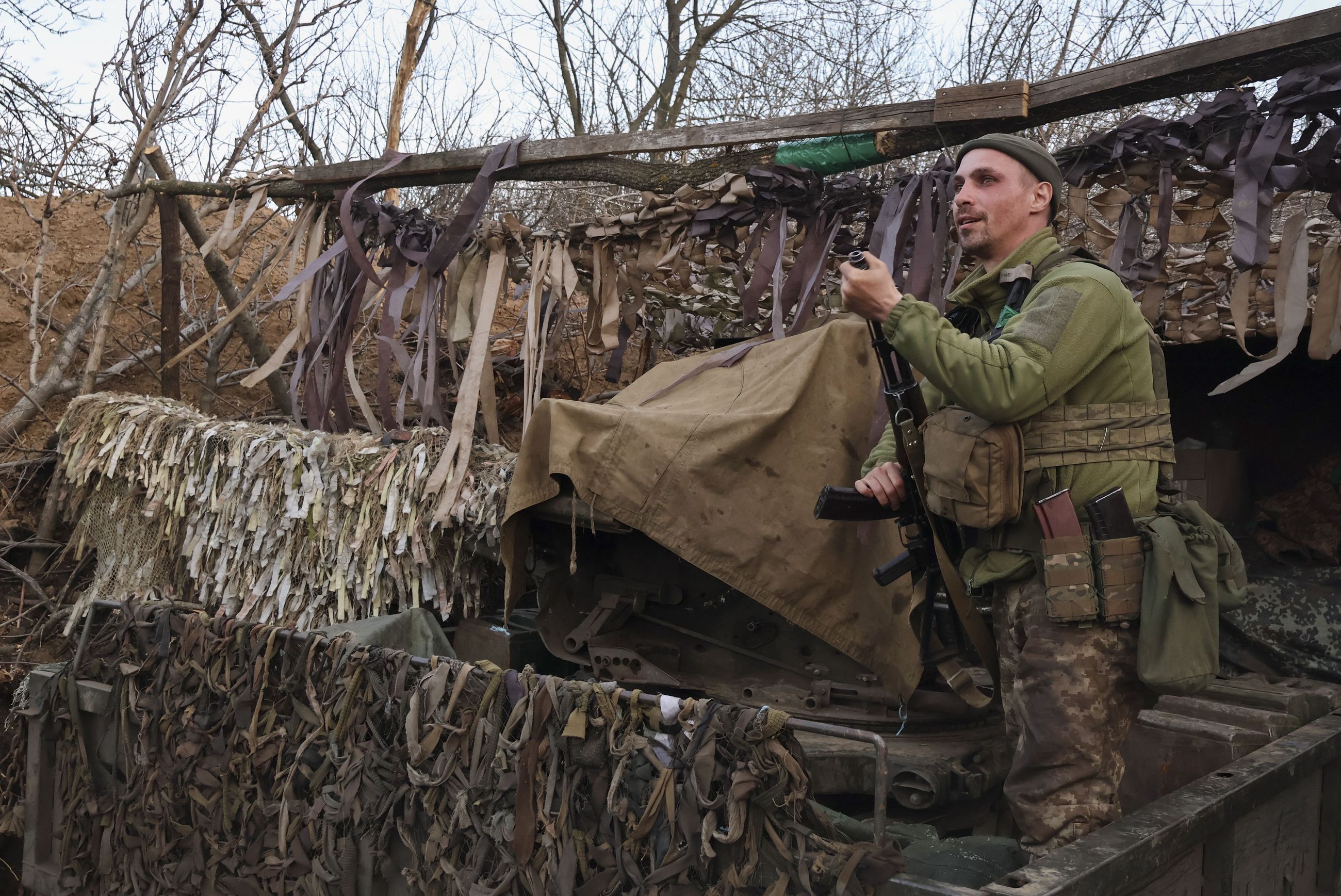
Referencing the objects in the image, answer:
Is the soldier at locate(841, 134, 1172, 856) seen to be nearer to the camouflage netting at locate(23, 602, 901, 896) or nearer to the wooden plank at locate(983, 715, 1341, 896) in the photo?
the wooden plank at locate(983, 715, 1341, 896)

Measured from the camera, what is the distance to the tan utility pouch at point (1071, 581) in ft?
8.17

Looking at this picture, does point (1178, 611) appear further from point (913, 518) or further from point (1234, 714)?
point (1234, 714)

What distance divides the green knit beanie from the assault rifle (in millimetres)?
522

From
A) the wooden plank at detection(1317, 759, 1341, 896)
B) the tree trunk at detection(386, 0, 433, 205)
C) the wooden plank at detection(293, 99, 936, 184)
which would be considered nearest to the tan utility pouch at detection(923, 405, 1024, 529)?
the wooden plank at detection(1317, 759, 1341, 896)

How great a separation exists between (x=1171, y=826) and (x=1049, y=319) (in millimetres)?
1120

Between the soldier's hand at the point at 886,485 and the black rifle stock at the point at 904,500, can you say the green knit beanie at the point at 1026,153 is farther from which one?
the soldier's hand at the point at 886,485

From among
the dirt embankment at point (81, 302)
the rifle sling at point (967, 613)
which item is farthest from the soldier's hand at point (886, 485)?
the dirt embankment at point (81, 302)

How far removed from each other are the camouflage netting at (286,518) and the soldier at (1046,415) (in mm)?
2104

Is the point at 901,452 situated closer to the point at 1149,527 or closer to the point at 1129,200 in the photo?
the point at 1149,527

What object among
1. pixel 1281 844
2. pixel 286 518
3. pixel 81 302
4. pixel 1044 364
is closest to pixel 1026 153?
pixel 1044 364

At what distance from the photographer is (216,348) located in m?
7.29

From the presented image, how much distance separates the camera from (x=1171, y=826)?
2381mm

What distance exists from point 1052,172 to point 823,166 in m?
1.52

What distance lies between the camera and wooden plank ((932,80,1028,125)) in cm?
371
